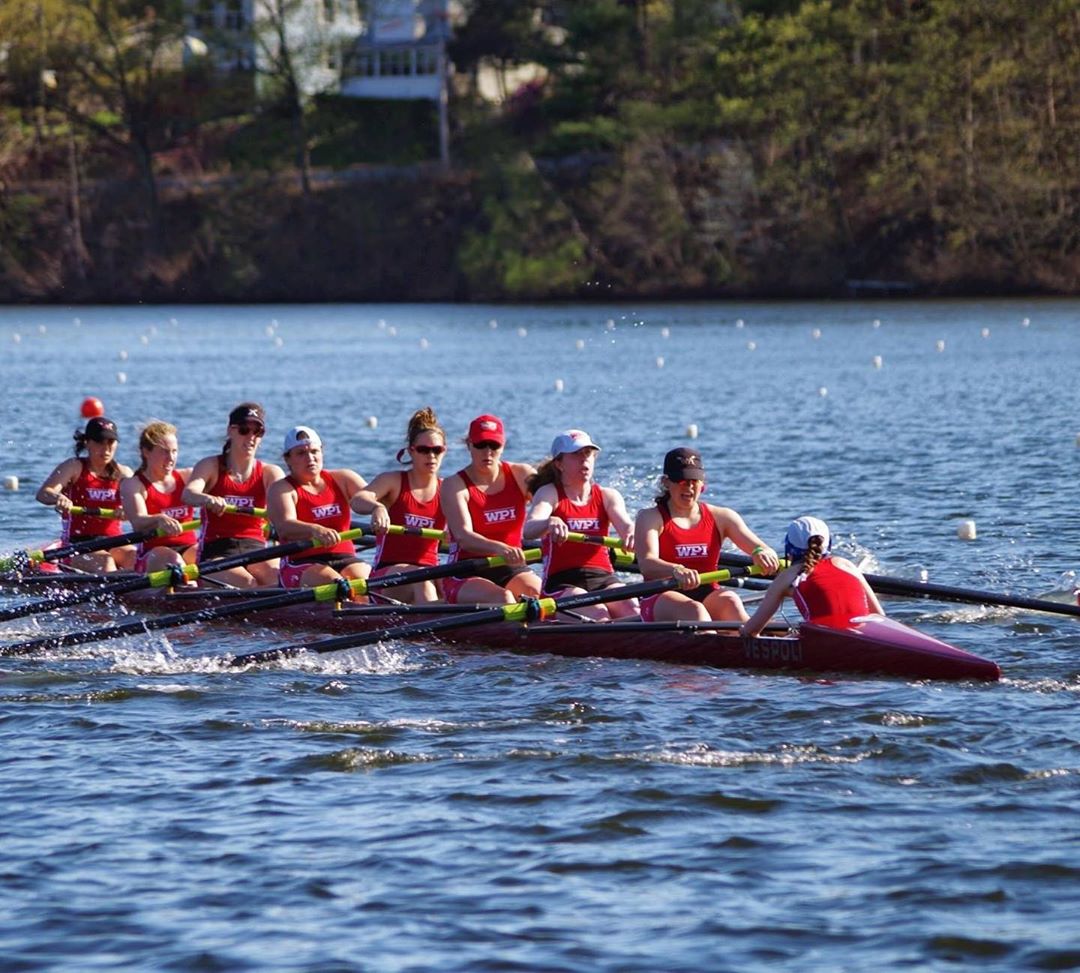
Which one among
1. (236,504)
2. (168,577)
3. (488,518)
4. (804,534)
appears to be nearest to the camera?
(804,534)

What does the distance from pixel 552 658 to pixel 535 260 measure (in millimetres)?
58057

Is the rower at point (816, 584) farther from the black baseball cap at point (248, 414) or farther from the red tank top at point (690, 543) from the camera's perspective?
the black baseball cap at point (248, 414)

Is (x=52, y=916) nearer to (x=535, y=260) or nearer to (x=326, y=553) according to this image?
(x=326, y=553)

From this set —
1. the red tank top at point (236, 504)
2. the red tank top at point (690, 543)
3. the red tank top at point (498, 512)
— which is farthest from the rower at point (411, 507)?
the red tank top at point (690, 543)

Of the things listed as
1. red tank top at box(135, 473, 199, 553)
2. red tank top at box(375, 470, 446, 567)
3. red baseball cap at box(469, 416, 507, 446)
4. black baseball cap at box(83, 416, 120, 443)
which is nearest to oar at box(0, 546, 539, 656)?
red tank top at box(375, 470, 446, 567)

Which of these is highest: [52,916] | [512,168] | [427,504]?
[512,168]

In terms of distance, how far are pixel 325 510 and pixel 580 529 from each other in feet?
7.01

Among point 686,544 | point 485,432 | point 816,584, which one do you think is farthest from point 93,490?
point 816,584

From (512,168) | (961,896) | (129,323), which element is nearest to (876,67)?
(512,168)

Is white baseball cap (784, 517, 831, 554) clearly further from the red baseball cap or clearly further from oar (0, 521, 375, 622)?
oar (0, 521, 375, 622)

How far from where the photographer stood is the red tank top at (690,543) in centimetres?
1174

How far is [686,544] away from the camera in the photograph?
11750 mm

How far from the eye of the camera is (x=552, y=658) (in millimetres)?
12203

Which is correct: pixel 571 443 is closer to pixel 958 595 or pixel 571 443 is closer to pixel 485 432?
pixel 485 432
